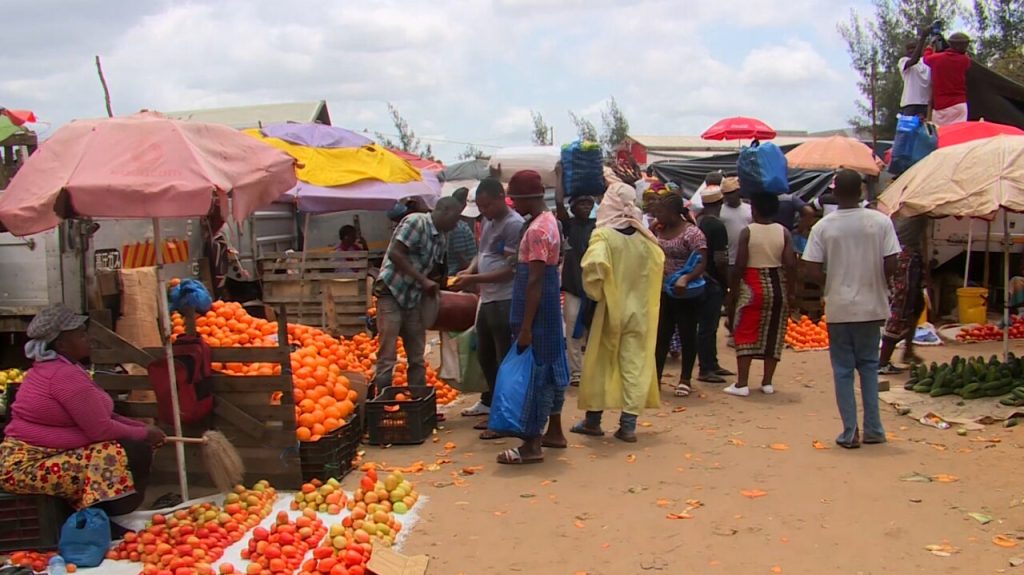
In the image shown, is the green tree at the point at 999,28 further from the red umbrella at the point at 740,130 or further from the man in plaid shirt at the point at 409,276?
the man in plaid shirt at the point at 409,276

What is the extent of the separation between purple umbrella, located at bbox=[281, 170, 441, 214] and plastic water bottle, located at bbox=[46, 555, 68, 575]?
803 centimetres

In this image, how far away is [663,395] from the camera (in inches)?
353

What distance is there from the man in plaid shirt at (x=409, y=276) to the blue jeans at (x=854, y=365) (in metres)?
3.10

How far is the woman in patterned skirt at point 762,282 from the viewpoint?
843 centimetres

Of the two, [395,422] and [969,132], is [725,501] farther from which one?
[969,132]

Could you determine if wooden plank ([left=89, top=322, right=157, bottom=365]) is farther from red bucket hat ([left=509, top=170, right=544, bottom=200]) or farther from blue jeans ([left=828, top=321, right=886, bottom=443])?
blue jeans ([left=828, top=321, right=886, bottom=443])

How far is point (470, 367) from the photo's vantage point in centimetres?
812

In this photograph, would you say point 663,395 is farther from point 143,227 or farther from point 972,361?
point 143,227

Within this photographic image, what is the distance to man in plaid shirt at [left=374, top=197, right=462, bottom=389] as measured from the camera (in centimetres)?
736

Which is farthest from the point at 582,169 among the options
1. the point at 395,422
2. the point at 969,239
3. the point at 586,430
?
the point at 969,239

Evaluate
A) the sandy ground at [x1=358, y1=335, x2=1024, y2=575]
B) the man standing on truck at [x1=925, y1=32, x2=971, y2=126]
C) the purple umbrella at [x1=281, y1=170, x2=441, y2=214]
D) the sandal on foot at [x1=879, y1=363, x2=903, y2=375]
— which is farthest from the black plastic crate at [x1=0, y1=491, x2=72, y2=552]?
the man standing on truck at [x1=925, y1=32, x2=971, y2=126]

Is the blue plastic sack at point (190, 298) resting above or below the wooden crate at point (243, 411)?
above

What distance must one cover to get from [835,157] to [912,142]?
429 cm

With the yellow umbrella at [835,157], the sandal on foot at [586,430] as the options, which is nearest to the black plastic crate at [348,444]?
the sandal on foot at [586,430]
